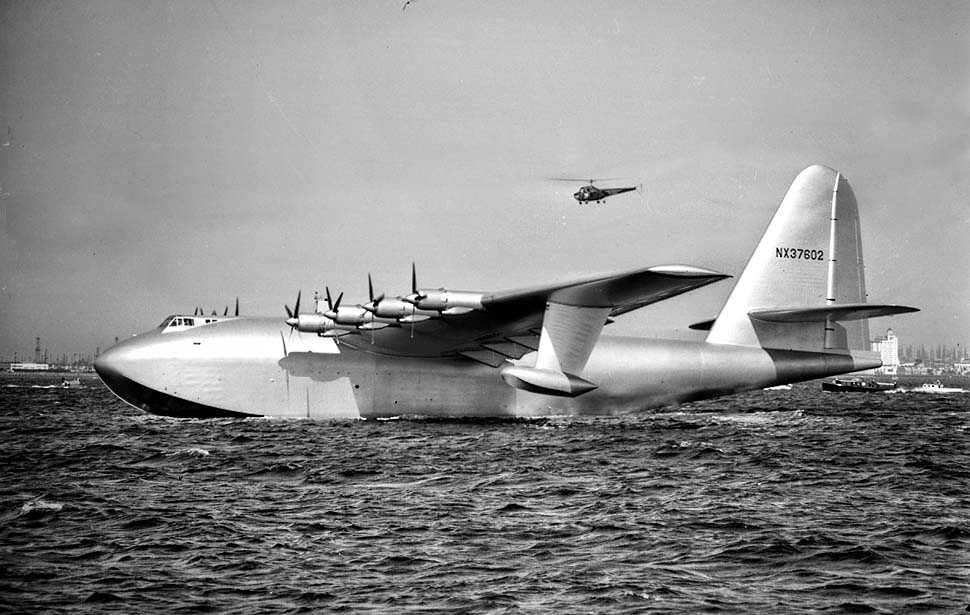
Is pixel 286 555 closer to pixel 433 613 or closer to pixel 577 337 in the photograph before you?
pixel 433 613

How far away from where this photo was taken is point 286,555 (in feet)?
32.7

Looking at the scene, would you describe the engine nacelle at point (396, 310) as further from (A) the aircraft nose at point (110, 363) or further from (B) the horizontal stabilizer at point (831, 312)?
(B) the horizontal stabilizer at point (831, 312)

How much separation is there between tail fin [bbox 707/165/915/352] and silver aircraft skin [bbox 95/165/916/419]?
0.05 meters

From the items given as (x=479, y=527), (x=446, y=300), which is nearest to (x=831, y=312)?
(x=446, y=300)

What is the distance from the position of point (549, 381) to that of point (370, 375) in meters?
6.64

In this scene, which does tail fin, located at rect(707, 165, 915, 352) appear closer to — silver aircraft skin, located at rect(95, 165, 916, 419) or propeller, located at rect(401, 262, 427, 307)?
silver aircraft skin, located at rect(95, 165, 916, 419)

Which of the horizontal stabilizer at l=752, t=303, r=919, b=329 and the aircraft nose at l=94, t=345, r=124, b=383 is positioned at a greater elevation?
the horizontal stabilizer at l=752, t=303, r=919, b=329

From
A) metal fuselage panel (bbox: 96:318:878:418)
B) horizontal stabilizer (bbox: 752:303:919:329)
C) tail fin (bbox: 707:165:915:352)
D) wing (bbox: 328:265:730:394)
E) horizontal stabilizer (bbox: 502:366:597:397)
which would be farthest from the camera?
tail fin (bbox: 707:165:915:352)

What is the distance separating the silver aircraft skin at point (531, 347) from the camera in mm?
25219

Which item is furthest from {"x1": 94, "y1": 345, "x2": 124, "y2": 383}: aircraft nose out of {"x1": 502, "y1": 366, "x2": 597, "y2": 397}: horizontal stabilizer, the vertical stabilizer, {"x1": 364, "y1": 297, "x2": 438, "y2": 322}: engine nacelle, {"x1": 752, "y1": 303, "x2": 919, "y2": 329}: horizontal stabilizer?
{"x1": 752, "y1": 303, "x2": 919, "y2": 329}: horizontal stabilizer

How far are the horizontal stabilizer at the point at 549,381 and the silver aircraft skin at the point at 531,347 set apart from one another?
0.04 metres

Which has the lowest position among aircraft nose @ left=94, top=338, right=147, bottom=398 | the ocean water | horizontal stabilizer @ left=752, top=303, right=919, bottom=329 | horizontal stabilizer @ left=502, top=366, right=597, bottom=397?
the ocean water

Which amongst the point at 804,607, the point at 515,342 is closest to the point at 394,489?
the point at 804,607

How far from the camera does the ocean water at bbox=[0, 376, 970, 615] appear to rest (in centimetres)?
855
